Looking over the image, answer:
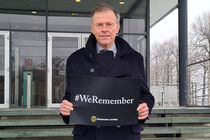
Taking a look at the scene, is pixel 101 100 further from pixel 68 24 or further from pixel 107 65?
pixel 68 24

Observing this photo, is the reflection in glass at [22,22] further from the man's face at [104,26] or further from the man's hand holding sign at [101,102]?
the man's hand holding sign at [101,102]

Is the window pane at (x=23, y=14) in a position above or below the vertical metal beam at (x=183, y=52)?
above

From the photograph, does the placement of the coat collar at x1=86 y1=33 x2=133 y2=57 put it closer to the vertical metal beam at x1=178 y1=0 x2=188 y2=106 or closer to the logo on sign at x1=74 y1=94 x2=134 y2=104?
the logo on sign at x1=74 y1=94 x2=134 y2=104

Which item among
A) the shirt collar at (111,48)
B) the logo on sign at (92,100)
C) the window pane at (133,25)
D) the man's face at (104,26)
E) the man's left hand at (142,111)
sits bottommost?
the man's left hand at (142,111)

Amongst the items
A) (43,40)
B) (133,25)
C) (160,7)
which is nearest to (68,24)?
(43,40)

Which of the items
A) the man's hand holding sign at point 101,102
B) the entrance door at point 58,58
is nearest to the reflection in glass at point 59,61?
the entrance door at point 58,58

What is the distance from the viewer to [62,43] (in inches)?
338

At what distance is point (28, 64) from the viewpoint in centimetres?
853

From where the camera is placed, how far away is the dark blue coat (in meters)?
1.31

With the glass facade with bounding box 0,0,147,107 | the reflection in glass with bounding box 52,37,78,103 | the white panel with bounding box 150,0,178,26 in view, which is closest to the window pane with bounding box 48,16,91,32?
the glass facade with bounding box 0,0,147,107

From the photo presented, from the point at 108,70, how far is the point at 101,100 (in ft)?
0.50

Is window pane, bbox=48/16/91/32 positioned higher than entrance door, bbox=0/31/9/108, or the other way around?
window pane, bbox=48/16/91/32

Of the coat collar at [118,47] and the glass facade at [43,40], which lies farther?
the glass facade at [43,40]

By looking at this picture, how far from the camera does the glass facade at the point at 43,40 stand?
8.34 m
